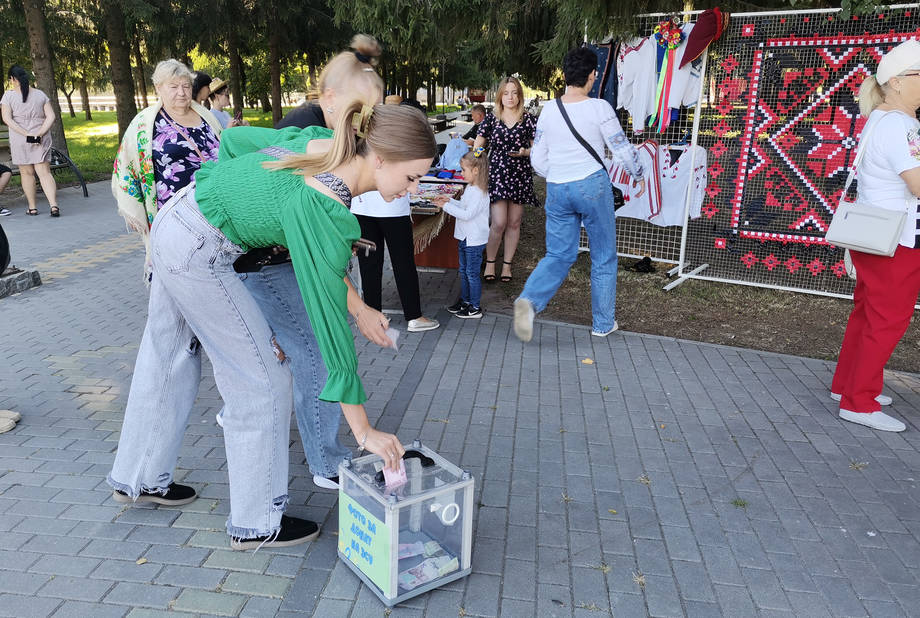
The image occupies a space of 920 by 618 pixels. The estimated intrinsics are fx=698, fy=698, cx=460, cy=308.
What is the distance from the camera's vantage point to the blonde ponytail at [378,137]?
211 centimetres

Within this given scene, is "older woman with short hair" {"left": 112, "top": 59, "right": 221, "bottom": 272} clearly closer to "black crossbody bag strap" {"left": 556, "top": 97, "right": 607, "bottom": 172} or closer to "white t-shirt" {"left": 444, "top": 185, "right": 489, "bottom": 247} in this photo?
"white t-shirt" {"left": 444, "top": 185, "right": 489, "bottom": 247}

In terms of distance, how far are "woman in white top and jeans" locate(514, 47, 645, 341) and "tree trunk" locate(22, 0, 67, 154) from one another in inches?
436

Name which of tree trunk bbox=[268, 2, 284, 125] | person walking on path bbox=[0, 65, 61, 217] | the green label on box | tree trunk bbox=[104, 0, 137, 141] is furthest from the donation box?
tree trunk bbox=[268, 2, 284, 125]

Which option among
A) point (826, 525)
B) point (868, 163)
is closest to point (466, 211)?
point (868, 163)

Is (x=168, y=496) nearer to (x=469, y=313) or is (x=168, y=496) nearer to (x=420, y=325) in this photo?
(x=420, y=325)

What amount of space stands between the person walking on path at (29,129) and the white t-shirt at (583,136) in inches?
319

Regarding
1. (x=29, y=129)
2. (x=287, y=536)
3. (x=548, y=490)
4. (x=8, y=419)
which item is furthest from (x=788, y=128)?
(x=29, y=129)

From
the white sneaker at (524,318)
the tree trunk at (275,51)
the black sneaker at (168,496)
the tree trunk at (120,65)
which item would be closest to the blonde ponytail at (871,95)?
the white sneaker at (524,318)

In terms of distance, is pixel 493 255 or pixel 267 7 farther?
pixel 267 7

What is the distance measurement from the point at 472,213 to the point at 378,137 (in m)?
3.70

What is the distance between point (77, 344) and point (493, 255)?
394cm

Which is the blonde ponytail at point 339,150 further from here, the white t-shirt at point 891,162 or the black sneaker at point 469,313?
the black sneaker at point 469,313

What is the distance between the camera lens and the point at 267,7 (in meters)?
18.4

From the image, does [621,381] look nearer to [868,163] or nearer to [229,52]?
[868,163]
